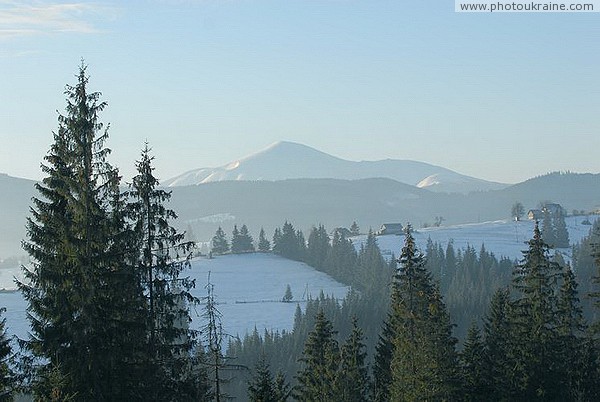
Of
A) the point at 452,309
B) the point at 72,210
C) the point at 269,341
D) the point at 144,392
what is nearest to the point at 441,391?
the point at 144,392


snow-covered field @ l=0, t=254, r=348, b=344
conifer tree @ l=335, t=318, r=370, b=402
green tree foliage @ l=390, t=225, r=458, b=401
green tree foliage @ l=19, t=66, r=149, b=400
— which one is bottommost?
snow-covered field @ l=0, t=254, r=348, b=344

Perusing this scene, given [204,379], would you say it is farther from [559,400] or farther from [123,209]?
[559,400]

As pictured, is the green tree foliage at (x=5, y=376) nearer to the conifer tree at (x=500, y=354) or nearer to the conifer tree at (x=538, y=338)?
the conifer tree at (x=500, y=354)

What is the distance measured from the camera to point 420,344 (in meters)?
38.0

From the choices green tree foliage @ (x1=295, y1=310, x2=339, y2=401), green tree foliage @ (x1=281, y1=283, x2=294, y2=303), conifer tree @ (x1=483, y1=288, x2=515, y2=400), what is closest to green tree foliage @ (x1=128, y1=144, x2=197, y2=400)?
green tree foliage @ (x1=295, y1=310, x2=339, y2=401)

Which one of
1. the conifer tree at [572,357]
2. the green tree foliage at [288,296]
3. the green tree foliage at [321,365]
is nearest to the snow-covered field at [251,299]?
the green tree foliage at [288,296]

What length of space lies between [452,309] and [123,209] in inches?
4367

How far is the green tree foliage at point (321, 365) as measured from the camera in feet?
143

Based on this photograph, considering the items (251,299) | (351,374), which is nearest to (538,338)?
(351,374)

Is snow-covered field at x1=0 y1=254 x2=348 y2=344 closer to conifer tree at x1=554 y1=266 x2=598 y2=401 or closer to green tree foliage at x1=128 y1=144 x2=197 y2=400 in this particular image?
conifer tree at x1=554 y1=266 x2=598 y2=401

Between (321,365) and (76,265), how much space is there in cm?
2066

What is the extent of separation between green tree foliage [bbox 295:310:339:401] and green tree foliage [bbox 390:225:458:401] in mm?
3243

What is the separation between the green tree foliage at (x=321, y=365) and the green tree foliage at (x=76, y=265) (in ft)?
58.9

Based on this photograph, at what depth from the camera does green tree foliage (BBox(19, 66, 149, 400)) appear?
26641 millimetres
